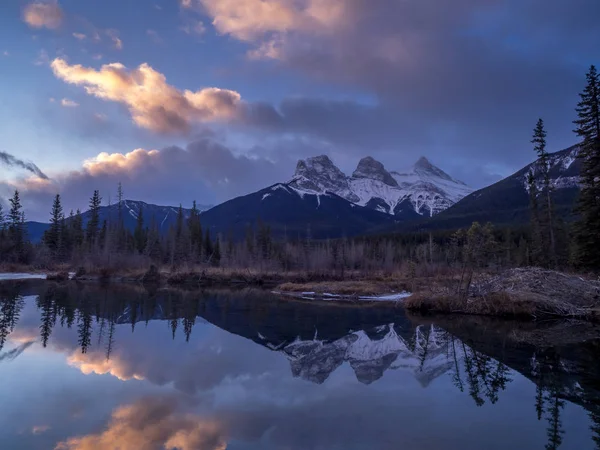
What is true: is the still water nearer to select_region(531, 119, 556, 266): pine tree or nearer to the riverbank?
the riverbank

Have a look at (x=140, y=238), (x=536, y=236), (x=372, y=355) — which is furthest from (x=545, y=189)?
(x=140, y=238)

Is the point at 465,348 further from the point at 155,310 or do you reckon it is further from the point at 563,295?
the point at 155,310

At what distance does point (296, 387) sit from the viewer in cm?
991

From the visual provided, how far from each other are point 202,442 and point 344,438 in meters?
2.29

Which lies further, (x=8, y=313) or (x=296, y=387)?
(x=8, y=313)

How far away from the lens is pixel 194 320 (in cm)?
2108

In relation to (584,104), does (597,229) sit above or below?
below

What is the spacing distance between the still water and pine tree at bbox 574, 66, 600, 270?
12.6m

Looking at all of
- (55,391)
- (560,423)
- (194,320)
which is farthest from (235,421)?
(194,320)

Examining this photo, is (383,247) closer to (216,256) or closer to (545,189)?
(216,256)

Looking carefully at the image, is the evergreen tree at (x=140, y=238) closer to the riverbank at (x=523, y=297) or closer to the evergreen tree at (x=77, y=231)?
the evergreen tree at (x=77, y=231)

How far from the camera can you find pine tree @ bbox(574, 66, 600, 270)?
91.9 feet

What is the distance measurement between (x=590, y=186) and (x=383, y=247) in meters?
77.0

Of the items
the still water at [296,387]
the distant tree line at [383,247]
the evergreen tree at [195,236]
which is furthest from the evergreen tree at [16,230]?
the still water at [296,387]
